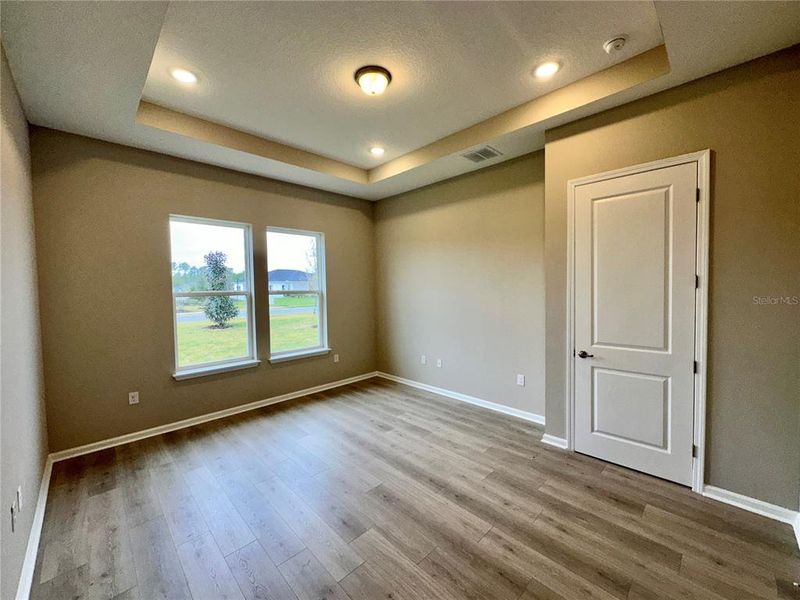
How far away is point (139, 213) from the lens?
3094 millimetres

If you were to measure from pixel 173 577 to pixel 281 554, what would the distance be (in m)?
0.50

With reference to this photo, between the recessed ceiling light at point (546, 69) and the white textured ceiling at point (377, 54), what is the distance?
0.05 m

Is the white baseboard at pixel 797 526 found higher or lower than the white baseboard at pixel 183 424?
lower

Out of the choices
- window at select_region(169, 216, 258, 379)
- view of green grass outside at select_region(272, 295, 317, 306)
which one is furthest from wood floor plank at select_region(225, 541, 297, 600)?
view of green grass outside at select_region(272, 295, 317, 306)

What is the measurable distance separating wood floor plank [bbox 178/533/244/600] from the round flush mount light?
301cm

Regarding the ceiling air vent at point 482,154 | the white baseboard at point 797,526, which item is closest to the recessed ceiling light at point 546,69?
the ceiling air vent at point 482,154

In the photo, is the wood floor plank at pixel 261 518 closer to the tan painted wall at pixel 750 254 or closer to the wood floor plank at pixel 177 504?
the wood floor plank at pixel 177 504

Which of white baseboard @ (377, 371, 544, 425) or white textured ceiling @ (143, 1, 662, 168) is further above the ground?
white textured ceiling @ (143, 1, 662, 168)

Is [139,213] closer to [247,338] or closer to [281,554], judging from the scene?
[247,338]

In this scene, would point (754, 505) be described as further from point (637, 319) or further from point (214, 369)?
point (214, 369)

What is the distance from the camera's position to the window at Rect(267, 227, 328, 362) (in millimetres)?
4148

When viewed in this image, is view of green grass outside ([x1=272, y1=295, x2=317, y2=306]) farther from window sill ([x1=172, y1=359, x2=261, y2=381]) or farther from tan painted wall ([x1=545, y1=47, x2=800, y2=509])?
tan painted wall ([x1=545, y1=47, x2=800, y2=509])

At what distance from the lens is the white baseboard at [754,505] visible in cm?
190

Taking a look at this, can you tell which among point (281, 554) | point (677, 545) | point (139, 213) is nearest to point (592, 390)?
point (677, 545)
